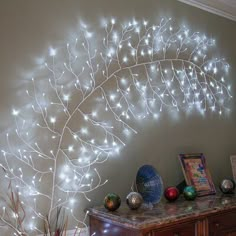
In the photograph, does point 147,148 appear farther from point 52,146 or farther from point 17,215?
point 17,215

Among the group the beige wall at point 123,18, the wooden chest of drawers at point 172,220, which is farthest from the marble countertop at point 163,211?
the beige wall at point 123,18

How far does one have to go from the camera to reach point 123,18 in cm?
269

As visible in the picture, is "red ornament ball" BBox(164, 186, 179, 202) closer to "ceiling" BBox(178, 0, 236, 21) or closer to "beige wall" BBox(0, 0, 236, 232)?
"beige wall" BBox(0, 0, 236, 232)

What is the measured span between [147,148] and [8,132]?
110 cm

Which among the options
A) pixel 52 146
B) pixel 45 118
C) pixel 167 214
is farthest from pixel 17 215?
pixel 167 214

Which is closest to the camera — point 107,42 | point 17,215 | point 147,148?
point 17,215

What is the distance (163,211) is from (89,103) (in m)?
0.86

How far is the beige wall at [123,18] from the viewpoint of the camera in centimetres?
215

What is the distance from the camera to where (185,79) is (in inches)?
120

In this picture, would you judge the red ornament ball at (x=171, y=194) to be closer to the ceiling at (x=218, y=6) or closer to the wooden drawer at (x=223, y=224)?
the wooden drawer at (x=223, y=224)

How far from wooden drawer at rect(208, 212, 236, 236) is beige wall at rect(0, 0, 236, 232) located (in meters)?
0.59

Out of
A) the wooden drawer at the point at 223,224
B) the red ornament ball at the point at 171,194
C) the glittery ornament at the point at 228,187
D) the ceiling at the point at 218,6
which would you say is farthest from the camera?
the ceiling at the point at 218,6

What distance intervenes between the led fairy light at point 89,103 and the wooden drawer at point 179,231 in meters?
0.57

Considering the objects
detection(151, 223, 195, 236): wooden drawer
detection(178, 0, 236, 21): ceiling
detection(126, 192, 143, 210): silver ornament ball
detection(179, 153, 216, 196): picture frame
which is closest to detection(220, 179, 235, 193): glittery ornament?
detection(179, 153, 216, 196): picture frame
